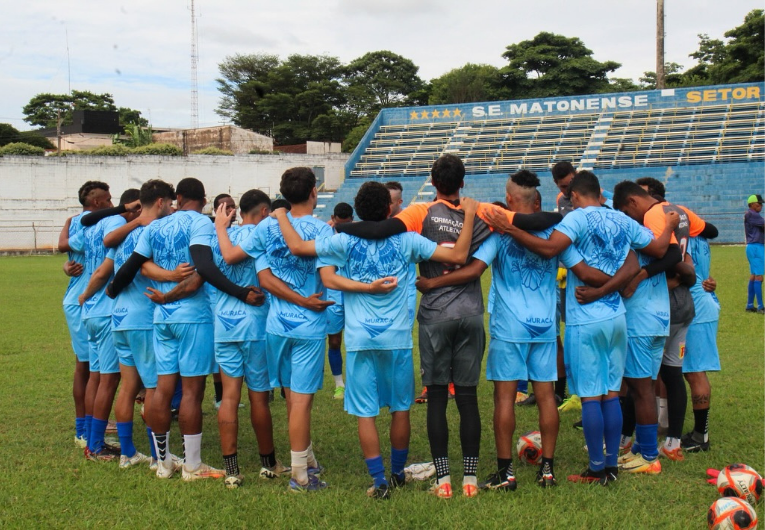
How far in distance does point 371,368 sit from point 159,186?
100.0 inches

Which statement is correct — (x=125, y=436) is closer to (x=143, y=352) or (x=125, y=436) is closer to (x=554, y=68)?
(x=143, y=352)

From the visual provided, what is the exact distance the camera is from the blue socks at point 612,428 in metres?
5.08

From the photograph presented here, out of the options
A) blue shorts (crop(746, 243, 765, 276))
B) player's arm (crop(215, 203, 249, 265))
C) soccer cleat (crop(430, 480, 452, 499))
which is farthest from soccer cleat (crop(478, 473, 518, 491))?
blue shorts (crop(746, 243, 765, 276))

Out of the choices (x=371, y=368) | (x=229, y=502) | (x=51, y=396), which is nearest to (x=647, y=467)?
(x=371, y=368)

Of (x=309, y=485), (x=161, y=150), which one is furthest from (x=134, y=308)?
(x=161, y=150)

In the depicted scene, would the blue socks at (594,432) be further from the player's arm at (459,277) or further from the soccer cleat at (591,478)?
the player's arm at (459,277)

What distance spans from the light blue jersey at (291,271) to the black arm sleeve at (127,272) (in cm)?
94

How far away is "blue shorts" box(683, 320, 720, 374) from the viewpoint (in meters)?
5.93

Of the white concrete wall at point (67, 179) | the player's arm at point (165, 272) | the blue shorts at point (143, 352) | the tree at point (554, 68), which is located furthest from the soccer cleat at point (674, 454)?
the tree at point (554, 68)

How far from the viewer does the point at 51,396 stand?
812cm

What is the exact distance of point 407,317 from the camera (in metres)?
4.91

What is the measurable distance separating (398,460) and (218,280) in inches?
74.6

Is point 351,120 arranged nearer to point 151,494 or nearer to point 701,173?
point 701,173

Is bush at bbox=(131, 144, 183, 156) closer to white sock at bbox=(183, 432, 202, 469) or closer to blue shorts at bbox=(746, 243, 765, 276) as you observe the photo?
blue shorts at bbox=(746, 243, 765, 276)
